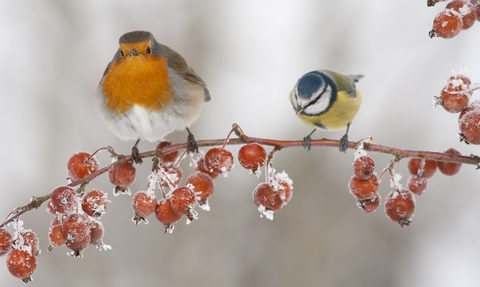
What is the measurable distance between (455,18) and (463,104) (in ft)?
0.89

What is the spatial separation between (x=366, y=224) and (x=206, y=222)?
134 cm

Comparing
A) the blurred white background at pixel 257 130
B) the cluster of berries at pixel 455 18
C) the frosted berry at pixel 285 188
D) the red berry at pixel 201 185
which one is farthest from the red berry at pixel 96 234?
the blurred white background at pixel 257 130

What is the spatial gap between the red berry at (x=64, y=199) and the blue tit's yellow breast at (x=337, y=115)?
6.24ft

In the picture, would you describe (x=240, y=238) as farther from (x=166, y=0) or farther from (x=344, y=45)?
(x=166, y=0)

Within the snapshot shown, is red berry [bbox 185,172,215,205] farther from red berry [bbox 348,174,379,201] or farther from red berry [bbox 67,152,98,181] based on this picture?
red berry [bbox 348,174,379,201]

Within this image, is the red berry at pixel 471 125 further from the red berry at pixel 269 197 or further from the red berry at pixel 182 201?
the red berry at pixel 182 201

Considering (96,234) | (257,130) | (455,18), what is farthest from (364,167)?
(257,130)

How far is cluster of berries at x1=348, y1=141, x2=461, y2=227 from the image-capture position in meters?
1.62

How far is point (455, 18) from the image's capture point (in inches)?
62.7

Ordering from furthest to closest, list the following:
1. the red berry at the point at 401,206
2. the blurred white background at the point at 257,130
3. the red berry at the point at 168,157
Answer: the blurred white background at the point at 257,130 < the red berry at the point at 168,157 < the red berry at the point at 401,206

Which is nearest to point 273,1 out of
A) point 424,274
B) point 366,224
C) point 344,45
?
point 344,45

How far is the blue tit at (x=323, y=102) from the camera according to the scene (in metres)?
3.06

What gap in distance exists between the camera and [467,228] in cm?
413

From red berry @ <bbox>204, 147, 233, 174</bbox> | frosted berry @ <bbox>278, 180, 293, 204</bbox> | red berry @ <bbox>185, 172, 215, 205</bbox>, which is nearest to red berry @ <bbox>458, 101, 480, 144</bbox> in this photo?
frosted berry @ <bbox>278, 180, 293, 204</bbox>
